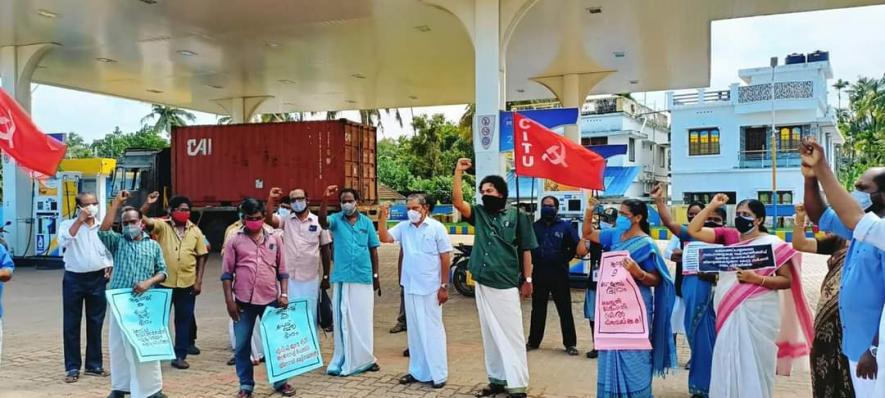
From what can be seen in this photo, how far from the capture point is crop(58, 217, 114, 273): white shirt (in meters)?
5.52

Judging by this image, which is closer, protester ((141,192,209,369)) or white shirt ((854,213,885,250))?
white shirt ((854,213,885,250))

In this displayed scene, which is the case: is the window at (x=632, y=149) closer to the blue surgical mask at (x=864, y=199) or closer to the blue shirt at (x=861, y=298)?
the blue surgical mask at (x=864, y=199)

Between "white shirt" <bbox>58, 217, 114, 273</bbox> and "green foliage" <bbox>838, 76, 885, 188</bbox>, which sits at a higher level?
"green foliage" <bbox>838, 76, 885, 188</bbox>

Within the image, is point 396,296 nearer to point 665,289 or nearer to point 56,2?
point 665,289

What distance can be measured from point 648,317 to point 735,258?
28.8 inches

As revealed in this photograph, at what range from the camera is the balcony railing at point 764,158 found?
1141 inches

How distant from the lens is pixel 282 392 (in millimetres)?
5223

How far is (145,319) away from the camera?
4875mm

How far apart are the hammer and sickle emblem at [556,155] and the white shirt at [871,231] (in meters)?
3.68

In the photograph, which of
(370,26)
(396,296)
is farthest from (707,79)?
(396,296)

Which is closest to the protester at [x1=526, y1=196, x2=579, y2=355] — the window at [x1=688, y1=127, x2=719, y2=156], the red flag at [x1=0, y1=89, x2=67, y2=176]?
the red flag at [x1=0, y1=89, x2=67, y2=176]

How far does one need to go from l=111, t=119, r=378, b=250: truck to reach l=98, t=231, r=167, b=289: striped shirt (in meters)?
10.4

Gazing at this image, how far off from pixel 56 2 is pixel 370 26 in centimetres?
537

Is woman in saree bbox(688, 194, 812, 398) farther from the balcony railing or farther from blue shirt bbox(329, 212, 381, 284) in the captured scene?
the balcony railing
